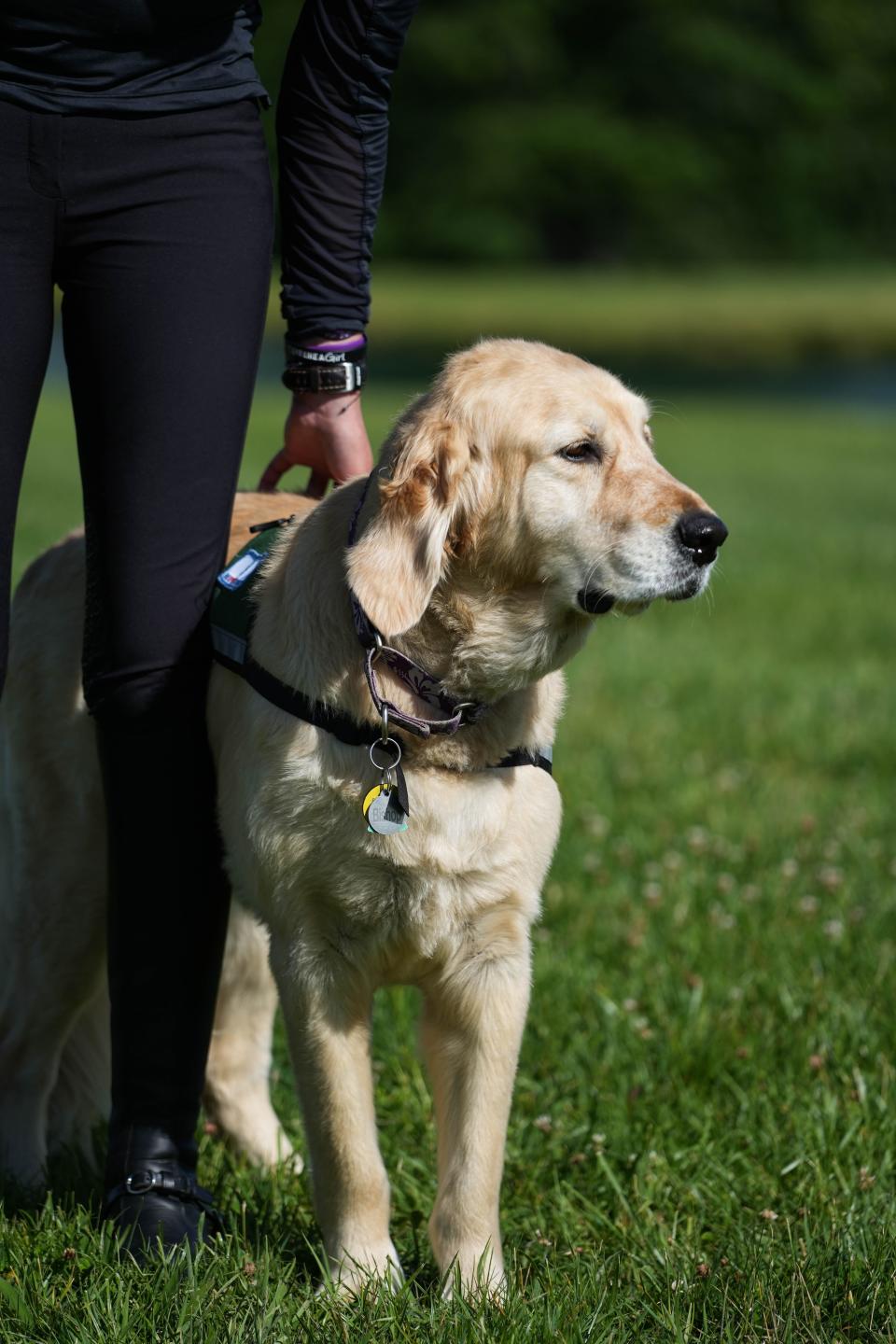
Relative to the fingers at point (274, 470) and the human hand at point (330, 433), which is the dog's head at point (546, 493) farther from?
the fingers at point (274, 470)

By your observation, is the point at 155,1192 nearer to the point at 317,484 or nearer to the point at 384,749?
the point at 384,749

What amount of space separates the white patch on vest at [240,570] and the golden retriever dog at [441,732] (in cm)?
3

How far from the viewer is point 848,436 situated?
21812 millimetres

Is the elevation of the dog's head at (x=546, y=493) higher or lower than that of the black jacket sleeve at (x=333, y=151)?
lower

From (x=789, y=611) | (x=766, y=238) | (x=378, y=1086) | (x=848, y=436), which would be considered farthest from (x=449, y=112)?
(x=378, y=1086)

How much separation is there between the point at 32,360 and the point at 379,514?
1.99ft

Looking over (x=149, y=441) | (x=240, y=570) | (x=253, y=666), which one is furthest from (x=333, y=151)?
(x=253, y=666)

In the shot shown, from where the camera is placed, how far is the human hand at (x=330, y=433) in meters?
2.91

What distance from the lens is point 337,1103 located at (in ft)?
8.68

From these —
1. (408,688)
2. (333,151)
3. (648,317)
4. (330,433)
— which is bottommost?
(648,317)

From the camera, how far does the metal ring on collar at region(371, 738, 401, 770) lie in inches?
100

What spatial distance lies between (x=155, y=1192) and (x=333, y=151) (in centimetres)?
184

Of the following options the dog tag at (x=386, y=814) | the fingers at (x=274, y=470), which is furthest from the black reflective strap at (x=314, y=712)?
the fingers at (x=274, y=470)

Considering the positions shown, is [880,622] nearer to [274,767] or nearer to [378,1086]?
[378,1086]
